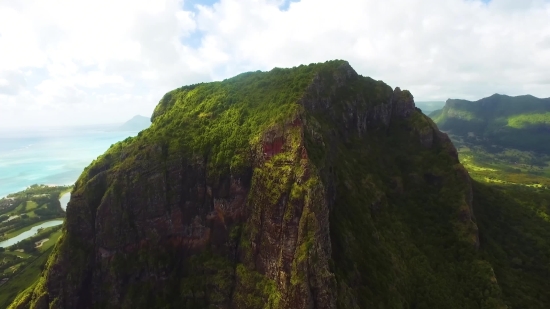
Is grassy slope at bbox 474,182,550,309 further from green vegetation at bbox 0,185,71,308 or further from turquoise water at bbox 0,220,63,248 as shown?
turquoise water at bbox 0,220,63,248

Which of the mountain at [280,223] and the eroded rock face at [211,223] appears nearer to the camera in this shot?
the eroded rock face at [211,223]

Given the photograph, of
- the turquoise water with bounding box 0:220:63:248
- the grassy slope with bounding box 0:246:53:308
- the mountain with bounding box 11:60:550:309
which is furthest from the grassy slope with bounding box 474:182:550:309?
the turquoise water with bounding box 0:220:63:248

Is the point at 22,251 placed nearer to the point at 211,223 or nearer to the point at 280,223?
the point at 211,223

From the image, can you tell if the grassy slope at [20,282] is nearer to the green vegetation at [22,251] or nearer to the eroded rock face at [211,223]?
the green vegetation at [22,251]

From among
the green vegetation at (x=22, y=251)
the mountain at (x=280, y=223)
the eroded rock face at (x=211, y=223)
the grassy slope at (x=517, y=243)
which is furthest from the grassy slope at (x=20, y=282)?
the grassy slope at (x=517, y=243)

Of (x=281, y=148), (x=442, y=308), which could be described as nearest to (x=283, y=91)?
(x=281, y=148)
